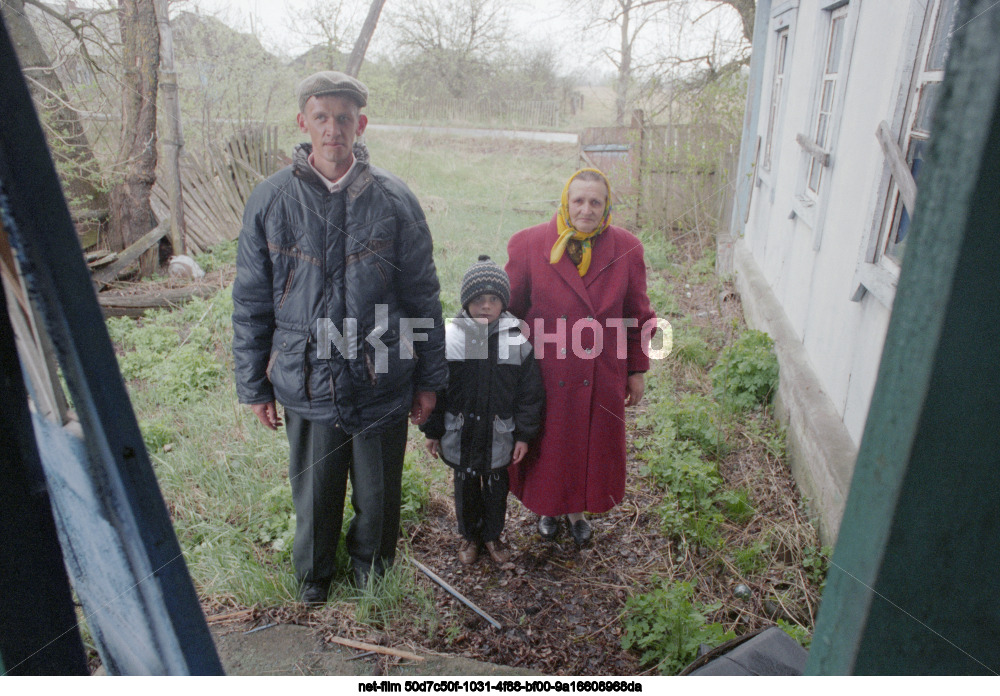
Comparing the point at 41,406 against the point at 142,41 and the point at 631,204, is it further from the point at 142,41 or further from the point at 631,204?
the point at 631,204

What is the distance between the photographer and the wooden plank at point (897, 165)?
2276 mm

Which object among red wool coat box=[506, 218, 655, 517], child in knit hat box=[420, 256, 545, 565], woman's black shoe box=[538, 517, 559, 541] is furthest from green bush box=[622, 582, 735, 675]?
child in knit hat box=[420, 256, 545, 565]

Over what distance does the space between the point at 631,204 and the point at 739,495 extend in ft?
20.3

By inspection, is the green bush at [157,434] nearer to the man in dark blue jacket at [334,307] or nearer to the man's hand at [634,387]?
the man in dark blue jacket at [334,307]

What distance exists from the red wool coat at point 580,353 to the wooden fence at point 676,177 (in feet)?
20.0

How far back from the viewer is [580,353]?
260 cm

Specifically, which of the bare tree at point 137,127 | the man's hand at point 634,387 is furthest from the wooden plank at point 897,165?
the bare tree at point 137,127

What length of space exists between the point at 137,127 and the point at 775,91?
7.26 metres

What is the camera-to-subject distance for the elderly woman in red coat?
2547 millimetres

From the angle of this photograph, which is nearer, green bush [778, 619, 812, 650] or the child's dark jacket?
green bush [778, 619, 812, 650]

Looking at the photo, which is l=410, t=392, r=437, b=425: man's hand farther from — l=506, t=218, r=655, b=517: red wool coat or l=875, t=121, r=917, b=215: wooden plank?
l=875, t=121, r=917, b=215: wooden plank

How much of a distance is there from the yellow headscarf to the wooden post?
2057mm

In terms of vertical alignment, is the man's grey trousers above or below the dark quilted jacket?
below

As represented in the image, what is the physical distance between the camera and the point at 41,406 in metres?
0.69
